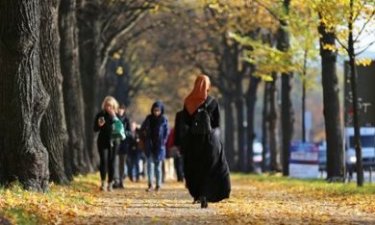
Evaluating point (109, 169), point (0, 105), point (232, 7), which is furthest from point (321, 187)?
point (232, 7)

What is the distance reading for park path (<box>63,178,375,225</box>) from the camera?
11938 mm

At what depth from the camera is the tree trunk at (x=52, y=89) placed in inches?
696

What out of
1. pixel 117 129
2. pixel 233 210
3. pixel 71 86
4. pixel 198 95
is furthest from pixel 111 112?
pixel 233 210

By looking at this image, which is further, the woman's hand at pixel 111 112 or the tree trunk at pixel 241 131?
the tree trunk at pixel 241 131

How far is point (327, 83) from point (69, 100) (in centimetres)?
662

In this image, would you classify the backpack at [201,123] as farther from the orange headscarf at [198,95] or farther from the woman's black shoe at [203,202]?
the woman's black shoe at [203,202]

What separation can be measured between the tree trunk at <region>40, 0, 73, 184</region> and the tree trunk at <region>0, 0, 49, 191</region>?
3212mm

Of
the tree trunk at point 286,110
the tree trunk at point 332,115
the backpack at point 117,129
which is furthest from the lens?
the tree trunk at point 286,110

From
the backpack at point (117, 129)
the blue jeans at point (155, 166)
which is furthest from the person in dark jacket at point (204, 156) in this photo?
the blue jeans at point (155, 166)

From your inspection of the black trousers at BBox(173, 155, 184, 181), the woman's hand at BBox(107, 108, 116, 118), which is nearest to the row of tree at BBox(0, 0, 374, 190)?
the woman's hand at BBox(107, 108, 116, 118)

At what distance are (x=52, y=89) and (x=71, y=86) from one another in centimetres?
509

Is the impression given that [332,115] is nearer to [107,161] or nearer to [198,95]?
[107,161]

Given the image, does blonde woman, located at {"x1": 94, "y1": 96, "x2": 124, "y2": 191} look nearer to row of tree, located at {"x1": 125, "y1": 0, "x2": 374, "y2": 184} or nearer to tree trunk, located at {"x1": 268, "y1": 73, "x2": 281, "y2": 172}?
row of tree, located at {"x1": 125, "y1": 0, "x2": 374, "y2": 184}

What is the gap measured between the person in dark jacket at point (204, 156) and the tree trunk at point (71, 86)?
872cm
